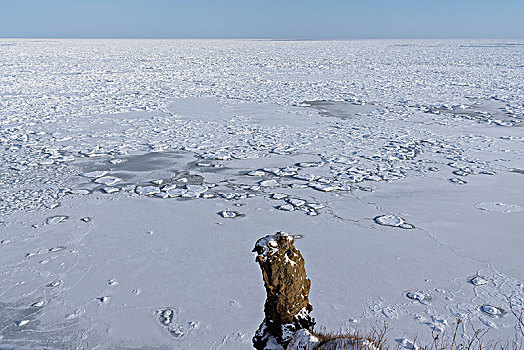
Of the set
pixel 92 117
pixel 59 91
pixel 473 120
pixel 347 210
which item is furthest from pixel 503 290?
pixel 59 91

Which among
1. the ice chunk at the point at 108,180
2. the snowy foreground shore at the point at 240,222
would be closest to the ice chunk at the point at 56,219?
the snowy foreground shore at the point at 240,222

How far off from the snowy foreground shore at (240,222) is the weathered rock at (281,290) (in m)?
0.75

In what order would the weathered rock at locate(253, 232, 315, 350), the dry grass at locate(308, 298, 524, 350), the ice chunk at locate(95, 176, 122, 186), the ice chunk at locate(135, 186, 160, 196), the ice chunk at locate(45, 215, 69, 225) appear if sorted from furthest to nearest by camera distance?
the ice chunk at locate(95, 176, 122, 186), the ice chunk at locate(135, 186, 160, 196), the ice chunk at locate(45, 215, 69, 225), the dry grass at locate(308, 298, 524, 350), the weathered rock at locate(253, 232, 315, 350)

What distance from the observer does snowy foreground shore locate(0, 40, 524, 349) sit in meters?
3.10

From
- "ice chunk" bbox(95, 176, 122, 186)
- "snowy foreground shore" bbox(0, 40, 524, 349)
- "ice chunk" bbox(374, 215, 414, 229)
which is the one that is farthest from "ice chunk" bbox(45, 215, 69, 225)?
"ice chunk" bbox(374, 215, 414, 229)

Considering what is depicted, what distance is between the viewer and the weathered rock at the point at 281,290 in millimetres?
2107

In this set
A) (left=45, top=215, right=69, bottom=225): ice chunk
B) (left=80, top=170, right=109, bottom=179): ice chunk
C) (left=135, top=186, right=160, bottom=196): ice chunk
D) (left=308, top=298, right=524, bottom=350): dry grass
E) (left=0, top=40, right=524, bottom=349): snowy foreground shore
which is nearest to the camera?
(left=308, top=298, right=524, bottom=350): dry grass

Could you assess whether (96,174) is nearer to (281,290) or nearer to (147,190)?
(147,190)

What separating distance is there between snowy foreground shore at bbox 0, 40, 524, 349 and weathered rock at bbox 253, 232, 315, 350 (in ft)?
2.46

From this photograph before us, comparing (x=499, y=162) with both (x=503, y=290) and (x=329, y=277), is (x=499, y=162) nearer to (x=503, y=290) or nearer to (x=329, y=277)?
(x=503, y=290)

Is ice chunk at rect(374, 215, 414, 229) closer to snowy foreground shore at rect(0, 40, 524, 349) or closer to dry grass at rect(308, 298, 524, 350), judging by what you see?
snowy foreground shore at rect(0, 40, 524, 349)

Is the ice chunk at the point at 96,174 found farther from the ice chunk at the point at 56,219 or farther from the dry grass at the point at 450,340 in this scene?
the dry grass at the point at 450,340

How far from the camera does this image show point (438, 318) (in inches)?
121

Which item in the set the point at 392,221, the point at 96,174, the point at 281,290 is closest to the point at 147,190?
the point at 96,174
